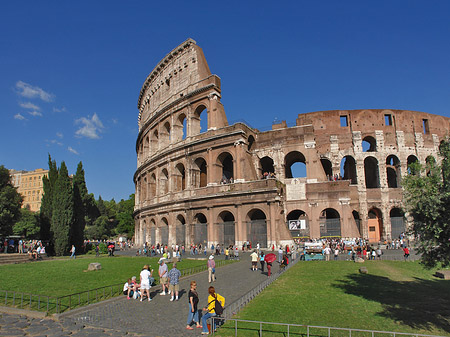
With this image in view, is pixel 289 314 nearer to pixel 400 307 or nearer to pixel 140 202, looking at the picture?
pixel 400 307

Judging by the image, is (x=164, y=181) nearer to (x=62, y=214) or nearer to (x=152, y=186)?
(x=152, y=186)

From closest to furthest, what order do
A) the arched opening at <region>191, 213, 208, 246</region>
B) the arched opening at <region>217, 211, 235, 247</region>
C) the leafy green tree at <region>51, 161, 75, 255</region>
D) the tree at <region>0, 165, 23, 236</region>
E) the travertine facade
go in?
the tree at <region>0, 165, 23, 236</region> → the leafy green tree at <region>51, 161, 75, 255</region> → the arched opening at <region>217, 211, 235, 247</region> → the arched opening at <region>191, 213, 208, 246</region> → the travertine facade

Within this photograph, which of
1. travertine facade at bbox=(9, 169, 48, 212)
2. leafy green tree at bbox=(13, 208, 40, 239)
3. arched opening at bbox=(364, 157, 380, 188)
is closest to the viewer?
leafy green tree at bbox=(13, 208, 40, 239)

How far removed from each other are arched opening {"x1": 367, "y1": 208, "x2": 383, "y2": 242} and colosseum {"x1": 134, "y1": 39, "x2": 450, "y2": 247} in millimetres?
117

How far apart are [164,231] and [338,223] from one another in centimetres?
1920

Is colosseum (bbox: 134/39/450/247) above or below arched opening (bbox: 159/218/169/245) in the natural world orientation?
above

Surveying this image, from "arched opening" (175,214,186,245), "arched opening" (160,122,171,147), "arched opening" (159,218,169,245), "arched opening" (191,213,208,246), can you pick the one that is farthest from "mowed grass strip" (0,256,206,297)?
"arched opening" (160,122,171,147)

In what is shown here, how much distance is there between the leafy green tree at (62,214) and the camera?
2869cm

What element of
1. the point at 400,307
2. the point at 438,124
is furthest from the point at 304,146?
the point at 400,307

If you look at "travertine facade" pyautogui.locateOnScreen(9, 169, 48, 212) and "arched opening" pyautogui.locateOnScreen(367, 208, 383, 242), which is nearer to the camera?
"arched opening" pyautogui.locateOnScreen(367, 208, 383, 242)

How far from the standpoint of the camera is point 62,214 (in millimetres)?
28891

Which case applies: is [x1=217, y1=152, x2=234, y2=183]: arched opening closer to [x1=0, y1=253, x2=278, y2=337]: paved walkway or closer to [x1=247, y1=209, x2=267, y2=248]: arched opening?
[x1=247, y1=209, x2=267, y2=248]: arched opening

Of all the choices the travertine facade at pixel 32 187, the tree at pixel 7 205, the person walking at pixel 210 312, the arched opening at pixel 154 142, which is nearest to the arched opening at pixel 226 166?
the arched opening at pixel 154 142

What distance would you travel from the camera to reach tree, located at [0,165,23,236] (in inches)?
1110
